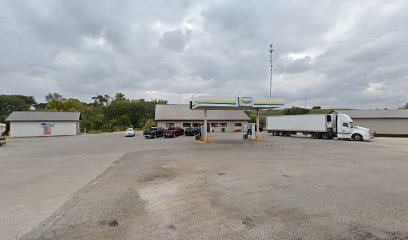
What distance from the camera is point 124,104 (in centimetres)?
7112

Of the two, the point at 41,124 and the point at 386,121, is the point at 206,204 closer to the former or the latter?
the point at 386,121

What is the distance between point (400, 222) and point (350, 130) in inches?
1003

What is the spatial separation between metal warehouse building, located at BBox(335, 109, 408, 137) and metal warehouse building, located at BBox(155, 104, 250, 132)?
826 inches

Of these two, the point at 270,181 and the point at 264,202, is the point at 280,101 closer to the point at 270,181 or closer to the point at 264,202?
the point at 270,181

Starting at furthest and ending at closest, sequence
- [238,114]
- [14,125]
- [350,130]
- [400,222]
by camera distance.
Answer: [238,114] < [14,125] < [350,130] < [400,222]

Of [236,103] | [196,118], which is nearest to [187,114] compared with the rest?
[196,118]

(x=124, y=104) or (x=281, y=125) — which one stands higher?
(x=124, y=104)

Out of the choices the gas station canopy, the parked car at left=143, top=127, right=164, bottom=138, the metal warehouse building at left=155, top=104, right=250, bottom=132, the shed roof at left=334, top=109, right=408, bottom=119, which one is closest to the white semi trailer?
the gas station canopy

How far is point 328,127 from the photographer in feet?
88.3

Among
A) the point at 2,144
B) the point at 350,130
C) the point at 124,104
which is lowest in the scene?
the point at 2,144

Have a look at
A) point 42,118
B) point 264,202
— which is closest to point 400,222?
point 264,202

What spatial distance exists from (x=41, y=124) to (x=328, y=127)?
48.5 metres

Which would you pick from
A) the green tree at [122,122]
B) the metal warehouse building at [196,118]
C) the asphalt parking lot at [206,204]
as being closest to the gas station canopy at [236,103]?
the asphalt parking lot at [206,204]

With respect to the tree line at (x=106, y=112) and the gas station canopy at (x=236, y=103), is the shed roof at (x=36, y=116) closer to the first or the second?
the tree line at (x=106, y=112)
